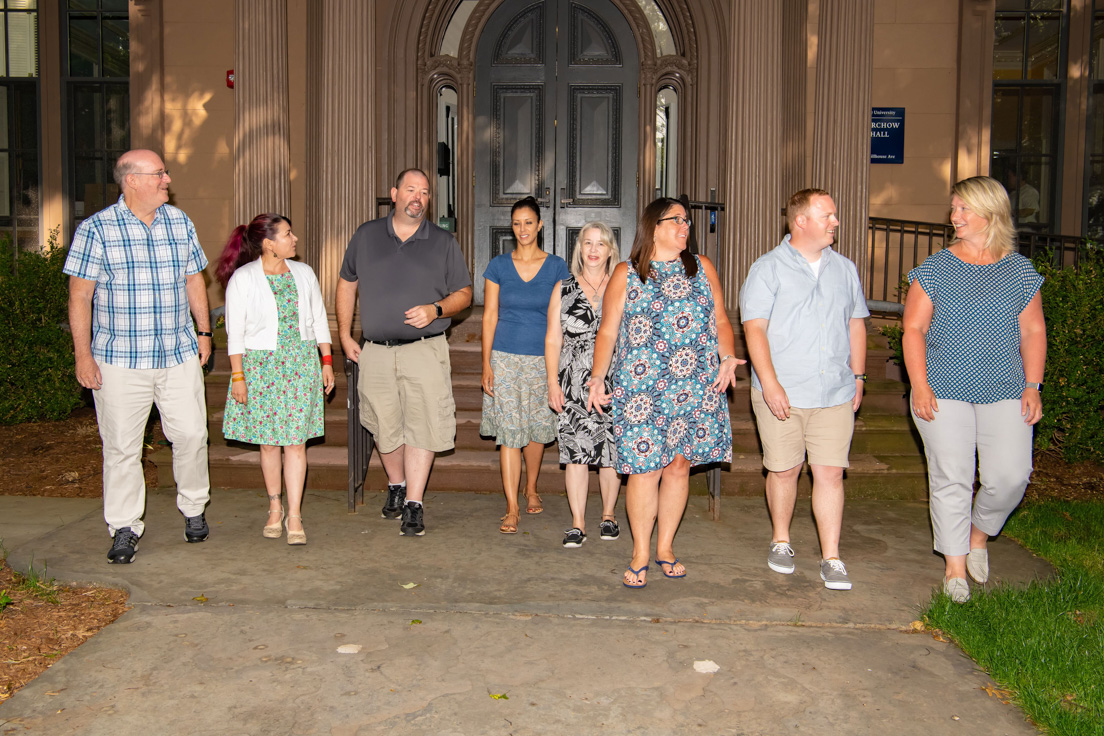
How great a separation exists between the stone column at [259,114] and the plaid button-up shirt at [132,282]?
3183mm

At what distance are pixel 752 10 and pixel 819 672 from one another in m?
6.35

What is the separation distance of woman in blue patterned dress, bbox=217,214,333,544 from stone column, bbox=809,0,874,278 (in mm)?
4774

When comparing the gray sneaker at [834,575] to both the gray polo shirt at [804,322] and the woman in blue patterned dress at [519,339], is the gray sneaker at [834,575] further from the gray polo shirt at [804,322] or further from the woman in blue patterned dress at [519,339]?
the woman in blue patterned dress at [519,339]

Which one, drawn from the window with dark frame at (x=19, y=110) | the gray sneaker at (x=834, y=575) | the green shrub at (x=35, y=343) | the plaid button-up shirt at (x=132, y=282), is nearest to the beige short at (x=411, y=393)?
the plaid button-up shirt at (x=132, y=282)

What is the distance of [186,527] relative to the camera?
5504mm

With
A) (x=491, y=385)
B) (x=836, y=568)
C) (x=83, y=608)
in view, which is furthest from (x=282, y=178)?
(x=836, y=568)

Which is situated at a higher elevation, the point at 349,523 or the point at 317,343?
the point at 317,343

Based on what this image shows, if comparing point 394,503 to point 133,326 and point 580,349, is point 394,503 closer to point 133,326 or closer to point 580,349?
point 580,349

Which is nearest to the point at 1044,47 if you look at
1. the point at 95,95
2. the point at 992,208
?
the point at 992,208

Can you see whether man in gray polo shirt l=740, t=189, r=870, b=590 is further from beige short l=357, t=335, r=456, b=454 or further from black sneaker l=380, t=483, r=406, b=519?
black sneaker l=380, t=483, r=406, b=519

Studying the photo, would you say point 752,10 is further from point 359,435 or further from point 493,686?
point 493,686

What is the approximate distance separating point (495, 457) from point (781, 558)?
8.45ft

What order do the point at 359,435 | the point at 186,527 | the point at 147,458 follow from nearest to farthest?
the point at 186,527, the point at 359,435, the point at 147,458

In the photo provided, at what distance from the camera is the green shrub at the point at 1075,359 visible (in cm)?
710
